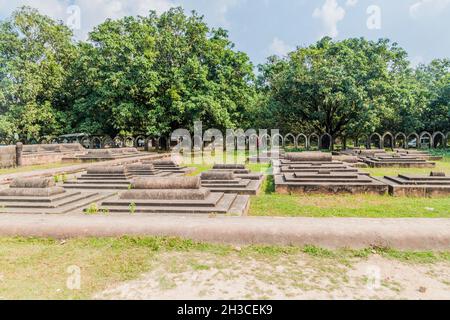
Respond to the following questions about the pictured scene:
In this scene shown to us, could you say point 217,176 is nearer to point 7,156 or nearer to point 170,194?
point 170,194

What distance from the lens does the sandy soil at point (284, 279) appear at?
3.83 m

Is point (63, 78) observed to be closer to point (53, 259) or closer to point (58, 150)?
point (58, 150)

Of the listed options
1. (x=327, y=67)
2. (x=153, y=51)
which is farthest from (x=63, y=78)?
(x=327, y=67)

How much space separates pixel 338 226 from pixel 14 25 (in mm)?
41204

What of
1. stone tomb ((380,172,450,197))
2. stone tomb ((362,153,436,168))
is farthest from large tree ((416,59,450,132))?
stone tomb ((380,172,450,197))

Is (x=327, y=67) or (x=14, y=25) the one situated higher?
(x=14, y=25)

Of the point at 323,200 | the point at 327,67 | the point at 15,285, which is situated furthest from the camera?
the point at 327,67

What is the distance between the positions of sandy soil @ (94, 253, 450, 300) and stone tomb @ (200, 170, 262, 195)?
19.1 ft

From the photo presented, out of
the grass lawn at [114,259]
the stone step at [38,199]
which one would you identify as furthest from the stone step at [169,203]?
the grass lawn at [114,259]

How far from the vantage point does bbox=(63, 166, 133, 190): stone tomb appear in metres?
12.1

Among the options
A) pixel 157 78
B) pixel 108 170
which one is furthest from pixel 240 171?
pixel 157 78

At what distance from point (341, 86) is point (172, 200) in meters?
25.6

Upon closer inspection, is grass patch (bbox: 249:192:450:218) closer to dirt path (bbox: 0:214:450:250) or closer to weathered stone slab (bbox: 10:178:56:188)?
dirt path (bbox: 0:214:450:250)
